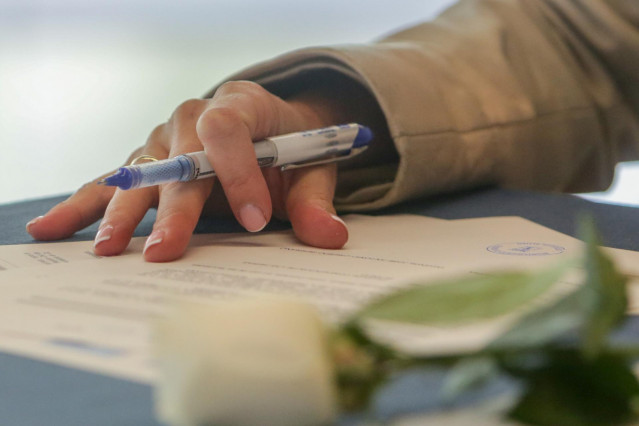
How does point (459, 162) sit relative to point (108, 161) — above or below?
above

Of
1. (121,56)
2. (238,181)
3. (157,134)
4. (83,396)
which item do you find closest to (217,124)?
(238,181)

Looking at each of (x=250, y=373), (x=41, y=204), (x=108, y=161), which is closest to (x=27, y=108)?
(x=108, y=161)

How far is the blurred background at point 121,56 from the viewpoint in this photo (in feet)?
7.83

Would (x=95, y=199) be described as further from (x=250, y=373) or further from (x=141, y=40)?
(x=141, y=40)

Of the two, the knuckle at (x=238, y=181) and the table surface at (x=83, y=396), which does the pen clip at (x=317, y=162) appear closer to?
the knuckle at (x=238, y=181)

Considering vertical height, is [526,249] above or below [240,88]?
below

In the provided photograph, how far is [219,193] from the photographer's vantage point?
26.2 inches

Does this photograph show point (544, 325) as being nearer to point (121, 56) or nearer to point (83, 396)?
point (83, 396)

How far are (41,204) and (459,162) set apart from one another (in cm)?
45

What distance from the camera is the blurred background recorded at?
2.39m

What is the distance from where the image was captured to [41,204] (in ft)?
2.62

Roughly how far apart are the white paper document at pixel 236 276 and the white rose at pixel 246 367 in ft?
0.17

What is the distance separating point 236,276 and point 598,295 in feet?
0.92

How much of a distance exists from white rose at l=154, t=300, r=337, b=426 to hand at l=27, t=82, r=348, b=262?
1.07 ft
